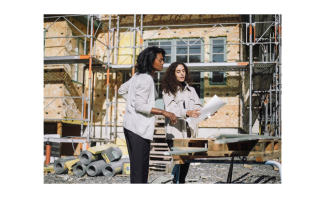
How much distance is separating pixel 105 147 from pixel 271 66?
582 centimetres

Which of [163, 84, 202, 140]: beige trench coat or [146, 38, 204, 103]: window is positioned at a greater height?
[146, 38, 204, 103]: window

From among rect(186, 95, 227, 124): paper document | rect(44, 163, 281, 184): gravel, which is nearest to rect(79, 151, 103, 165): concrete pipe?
rect(44, 163, 281, 184): gravel

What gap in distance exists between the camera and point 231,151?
279cm

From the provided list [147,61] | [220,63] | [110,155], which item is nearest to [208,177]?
[110,155]

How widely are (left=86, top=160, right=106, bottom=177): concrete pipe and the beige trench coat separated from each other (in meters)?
4.19

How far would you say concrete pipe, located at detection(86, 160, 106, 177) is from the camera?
297 inches

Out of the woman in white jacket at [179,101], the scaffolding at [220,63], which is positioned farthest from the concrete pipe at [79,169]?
the woman in white jacket at [179,101]

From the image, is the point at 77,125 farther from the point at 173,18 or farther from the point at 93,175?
the point at 173,18

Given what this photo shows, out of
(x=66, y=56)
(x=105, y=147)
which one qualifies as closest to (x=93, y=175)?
(x=105, y=147)

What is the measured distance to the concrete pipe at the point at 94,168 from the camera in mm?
7543

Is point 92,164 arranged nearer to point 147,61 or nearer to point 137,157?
point 137,157

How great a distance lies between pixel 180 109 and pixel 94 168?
4.65 metres

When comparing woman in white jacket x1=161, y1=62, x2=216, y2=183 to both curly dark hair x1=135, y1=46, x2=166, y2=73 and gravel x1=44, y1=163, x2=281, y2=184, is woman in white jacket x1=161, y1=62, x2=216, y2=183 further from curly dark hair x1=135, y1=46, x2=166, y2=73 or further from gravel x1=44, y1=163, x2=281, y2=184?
gravel x1=44, y1=163, x2=281, y2=184
